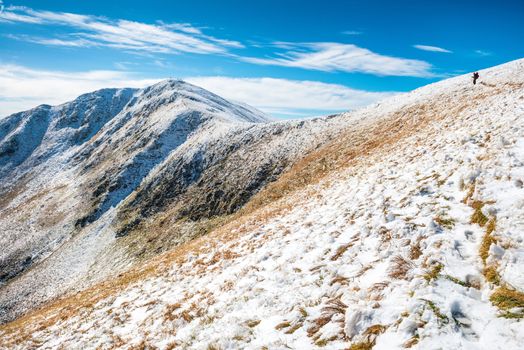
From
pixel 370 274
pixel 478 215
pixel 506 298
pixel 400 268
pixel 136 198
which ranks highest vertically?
pixel 478 215

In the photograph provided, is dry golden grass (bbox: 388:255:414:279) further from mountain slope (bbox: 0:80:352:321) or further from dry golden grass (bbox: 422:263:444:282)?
mountain slope (bbox: 0:80:352:321)

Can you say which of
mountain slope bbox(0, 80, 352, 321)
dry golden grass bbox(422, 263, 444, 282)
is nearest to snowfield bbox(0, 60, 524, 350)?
dry golden grass bbox(422, 263, 444, 282)

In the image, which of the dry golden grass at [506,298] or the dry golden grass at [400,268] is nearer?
the dry golden grass at [506,298]

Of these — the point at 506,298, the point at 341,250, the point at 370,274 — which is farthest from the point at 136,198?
the point at 506,298

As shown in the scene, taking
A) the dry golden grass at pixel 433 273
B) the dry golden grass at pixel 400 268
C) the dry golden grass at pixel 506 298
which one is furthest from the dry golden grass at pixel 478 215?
the dry golden grass at pixel 506 298

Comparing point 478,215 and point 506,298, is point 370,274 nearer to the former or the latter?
point 506,298

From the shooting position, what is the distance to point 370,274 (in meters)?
8.72

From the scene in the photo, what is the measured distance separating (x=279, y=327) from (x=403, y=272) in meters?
3.35

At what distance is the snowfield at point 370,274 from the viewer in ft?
22.0

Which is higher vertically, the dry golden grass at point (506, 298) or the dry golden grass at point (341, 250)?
the dry golden grass at point (506, 298)

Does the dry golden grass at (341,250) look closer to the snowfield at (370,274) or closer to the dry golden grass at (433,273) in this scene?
the snowfield at (370,274)

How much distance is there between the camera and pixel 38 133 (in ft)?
509

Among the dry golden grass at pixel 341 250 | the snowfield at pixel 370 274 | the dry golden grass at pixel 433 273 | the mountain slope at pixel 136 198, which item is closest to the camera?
the snowfield at pixel 370 274

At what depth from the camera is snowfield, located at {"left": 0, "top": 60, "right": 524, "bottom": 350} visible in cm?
671
